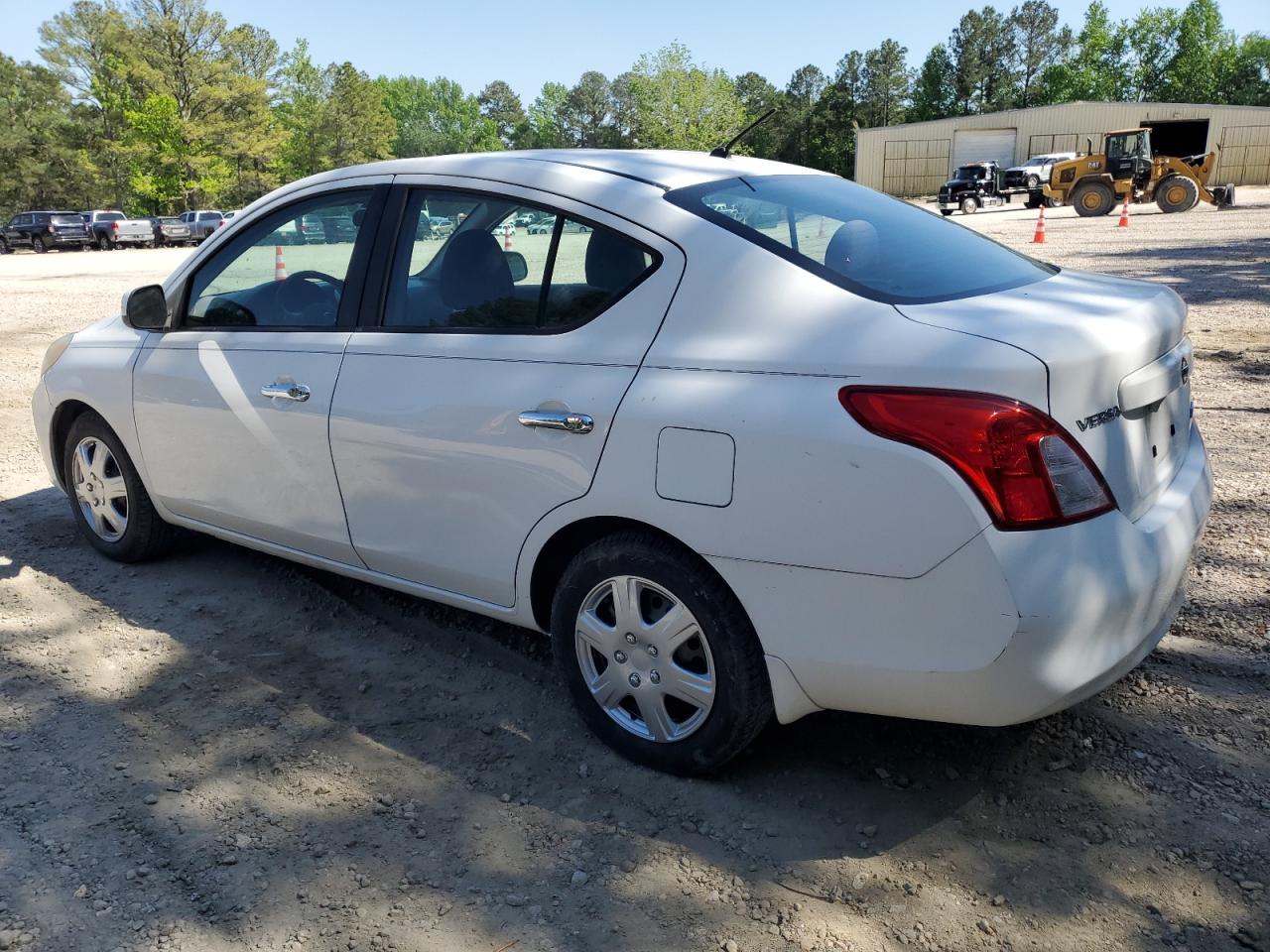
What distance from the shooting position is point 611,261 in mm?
2900

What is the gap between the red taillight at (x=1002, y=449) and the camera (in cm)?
224

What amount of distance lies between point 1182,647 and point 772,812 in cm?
176

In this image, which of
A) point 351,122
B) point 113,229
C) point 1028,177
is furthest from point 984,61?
point 113,229

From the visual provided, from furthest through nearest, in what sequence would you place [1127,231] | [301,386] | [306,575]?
1. [1127,231]
2. [306,575]
3. [301,386]

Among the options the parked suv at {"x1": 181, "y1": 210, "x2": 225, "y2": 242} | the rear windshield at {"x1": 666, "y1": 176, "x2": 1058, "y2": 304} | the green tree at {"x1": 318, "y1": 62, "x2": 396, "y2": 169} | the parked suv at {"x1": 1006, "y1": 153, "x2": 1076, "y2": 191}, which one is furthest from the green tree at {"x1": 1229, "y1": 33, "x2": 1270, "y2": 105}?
the rear windshield at {"x1": 666, "y1": 176, "x2": 1058, "y2": 304}

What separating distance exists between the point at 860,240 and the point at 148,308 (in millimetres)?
2824

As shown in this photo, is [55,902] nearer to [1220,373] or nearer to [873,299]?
[873,299]

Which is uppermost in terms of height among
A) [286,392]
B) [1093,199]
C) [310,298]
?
[310,298]

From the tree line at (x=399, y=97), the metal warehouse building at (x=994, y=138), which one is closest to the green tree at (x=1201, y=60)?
the tree line at (x=399, y=97)

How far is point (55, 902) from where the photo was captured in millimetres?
2473

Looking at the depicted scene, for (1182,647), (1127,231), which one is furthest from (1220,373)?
(1127,231)

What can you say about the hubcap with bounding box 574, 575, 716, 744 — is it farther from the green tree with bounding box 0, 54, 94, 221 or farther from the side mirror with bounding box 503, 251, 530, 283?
the green tree with bounding box 0, 54, 94, 221

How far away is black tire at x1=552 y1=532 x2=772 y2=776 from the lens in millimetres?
2627

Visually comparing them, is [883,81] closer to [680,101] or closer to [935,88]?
[935,88]
